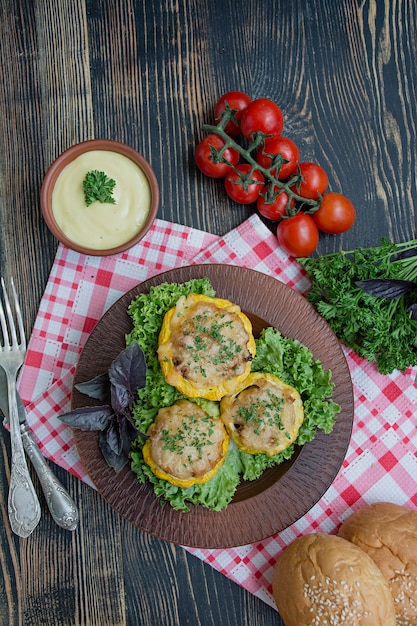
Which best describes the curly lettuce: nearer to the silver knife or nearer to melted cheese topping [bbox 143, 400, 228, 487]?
melted cheese topping [bbox 143, 400, 228, 487]

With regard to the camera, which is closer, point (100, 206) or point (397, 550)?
point (397, 550)

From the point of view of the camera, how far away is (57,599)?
10.6 feet

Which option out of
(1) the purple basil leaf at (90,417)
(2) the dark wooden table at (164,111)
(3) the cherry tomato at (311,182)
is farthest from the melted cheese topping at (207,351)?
(3) the cherry tomato at (311,182)

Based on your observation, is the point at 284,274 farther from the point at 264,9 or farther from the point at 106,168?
the point at 264,9

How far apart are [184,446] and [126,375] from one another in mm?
444

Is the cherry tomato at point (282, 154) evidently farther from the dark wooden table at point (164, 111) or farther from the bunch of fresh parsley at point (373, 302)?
the bunch of fresh parsley at point (373, 302)

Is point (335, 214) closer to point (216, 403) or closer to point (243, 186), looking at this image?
point (243, 186)

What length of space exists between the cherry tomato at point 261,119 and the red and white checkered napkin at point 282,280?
493mm

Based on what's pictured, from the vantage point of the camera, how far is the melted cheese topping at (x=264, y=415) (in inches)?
107

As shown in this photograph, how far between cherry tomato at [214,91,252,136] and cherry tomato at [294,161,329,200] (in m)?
0.46

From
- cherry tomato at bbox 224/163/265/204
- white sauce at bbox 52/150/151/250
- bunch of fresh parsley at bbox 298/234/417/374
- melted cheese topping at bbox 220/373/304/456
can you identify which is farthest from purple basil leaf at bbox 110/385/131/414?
cherry tomato at bbox 224/163/265/204

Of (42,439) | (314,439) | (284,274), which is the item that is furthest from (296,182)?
(42,439)

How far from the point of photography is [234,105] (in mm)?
3156

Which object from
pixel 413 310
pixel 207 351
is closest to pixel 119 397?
pixel 207 351
